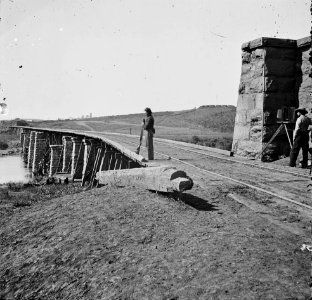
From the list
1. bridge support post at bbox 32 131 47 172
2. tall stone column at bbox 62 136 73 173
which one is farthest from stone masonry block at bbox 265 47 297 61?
bridge support post at bbox 32 131 47 172

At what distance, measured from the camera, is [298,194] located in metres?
5.23

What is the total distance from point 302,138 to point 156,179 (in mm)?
4513

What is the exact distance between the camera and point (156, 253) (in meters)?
3.57

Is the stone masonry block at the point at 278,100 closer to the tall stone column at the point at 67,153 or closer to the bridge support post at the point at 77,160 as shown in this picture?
the bridge support post at the point at 77,160

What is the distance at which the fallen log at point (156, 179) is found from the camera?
493 cm

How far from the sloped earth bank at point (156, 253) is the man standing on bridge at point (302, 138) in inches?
135

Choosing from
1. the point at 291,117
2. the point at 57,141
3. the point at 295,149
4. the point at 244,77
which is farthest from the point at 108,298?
the point at 57,141

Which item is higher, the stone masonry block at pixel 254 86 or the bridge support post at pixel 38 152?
the stone masonry block at pixel 254 86

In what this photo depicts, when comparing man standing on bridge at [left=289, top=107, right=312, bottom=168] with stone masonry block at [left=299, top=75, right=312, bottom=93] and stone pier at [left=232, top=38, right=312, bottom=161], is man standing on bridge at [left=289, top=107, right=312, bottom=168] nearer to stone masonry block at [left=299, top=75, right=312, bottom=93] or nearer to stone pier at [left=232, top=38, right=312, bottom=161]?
stone pier at [left=232, top=38, right=312, bottom=161]

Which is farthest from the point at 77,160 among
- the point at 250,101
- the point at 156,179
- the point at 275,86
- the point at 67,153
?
the point at 156,179

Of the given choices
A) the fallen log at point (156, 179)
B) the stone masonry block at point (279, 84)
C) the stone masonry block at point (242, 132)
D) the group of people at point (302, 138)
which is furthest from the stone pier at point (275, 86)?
the fallen log at point (156, 179)

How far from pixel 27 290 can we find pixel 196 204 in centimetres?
259

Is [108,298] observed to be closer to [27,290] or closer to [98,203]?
[27,290]

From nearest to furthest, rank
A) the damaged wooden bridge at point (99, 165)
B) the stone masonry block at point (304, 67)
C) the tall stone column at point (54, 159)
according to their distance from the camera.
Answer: the damaged wooden bridge at point (99, 165) → the stone masonry block at point (304, 67) → the tall stone column at point (54, 159)
